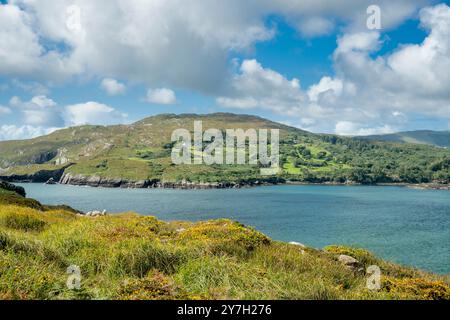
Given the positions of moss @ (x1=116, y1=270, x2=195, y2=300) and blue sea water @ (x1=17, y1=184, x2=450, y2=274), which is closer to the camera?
moss @ (x1=116, y1=270, x2=195, y2=300)

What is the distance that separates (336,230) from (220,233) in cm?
6239

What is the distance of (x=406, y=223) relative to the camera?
8619 cm

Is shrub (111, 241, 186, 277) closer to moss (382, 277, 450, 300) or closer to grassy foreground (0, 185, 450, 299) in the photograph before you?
grassy foreground (0, 185, 450, 299)

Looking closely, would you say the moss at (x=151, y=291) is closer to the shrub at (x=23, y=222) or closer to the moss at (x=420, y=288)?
the moss at (x=420, y=288)

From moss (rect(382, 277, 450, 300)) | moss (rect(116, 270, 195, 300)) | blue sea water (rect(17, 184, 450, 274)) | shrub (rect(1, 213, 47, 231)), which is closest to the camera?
moss (rect(116, 270, 195, 300))

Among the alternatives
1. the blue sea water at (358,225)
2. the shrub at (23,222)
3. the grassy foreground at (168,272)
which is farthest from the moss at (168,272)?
the blue sea water at (358,225)

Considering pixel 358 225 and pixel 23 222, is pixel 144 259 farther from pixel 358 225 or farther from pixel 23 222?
pixel 358 225

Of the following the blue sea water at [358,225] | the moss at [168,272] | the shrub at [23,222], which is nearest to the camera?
the moss at [168,272]

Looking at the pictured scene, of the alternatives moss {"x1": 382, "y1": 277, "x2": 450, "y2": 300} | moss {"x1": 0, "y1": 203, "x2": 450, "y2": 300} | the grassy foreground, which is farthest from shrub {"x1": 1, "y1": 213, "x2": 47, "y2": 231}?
moss {"x1": 382, "y1": 277, "x2": 450, "y2": 300}

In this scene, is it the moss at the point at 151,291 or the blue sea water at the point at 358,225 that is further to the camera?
the blue sea water at the point at 358,225

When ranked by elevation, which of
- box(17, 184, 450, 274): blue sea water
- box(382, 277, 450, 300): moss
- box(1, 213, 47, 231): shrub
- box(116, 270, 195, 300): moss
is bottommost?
box(17, 184, 450, 274): blue sea water

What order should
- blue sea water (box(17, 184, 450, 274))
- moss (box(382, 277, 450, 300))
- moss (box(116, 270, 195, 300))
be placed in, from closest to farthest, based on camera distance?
moss (box(116, 270, 195, 300)) < moss (box(382, 277, 450, 300)) < blue sea water (box(17, 184, 450, 274))

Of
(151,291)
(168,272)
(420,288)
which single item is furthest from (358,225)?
(151,291)
